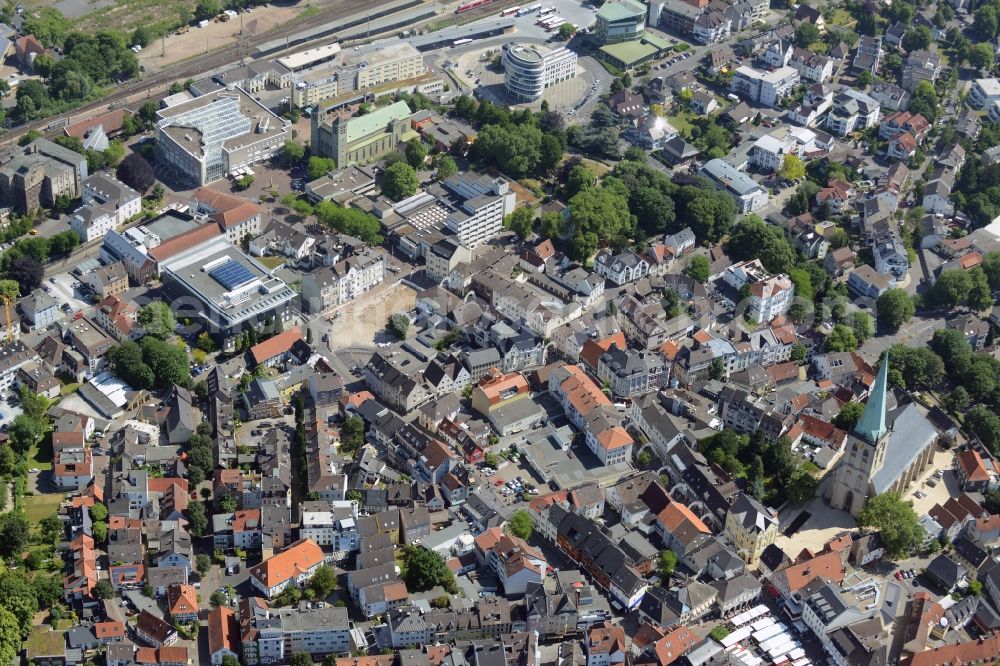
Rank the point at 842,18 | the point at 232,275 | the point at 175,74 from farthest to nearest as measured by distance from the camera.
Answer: the point at 842,18
the point at 175,74
the point at 232,275

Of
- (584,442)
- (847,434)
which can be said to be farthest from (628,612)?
(847,434)

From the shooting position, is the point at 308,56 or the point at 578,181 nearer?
the point at 578,181

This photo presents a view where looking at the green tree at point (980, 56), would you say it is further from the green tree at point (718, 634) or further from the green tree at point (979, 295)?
the green tree at point (718, 634)

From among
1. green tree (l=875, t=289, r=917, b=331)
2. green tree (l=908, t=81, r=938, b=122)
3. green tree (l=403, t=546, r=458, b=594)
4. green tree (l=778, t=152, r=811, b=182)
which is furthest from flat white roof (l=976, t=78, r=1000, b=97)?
green tree (l=403, t=546, r=458, b=594)

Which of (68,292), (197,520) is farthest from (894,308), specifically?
(68,292)

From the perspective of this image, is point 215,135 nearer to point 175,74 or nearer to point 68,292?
point 175,74

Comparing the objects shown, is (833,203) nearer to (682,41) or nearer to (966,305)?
(966,305)
